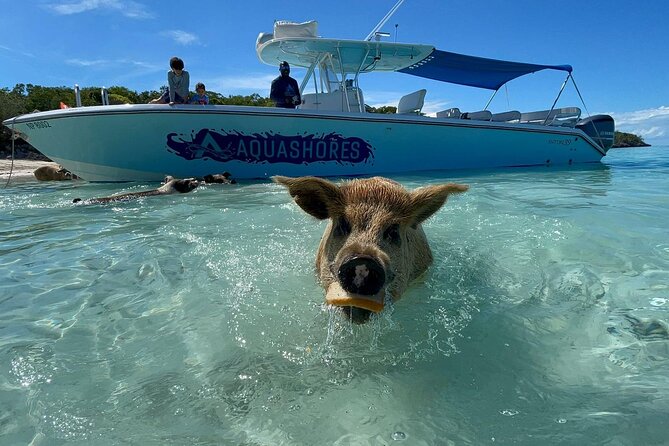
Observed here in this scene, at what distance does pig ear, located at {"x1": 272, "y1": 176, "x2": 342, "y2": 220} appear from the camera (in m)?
3.09

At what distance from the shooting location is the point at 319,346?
2.93m

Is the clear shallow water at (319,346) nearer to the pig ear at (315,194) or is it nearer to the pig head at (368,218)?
the pig head at (368,218)

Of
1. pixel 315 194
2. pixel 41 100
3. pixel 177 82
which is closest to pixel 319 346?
pixel 315 194

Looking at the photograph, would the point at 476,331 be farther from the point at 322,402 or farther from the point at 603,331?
the point at 322,402

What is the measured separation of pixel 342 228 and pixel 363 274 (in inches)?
34.3

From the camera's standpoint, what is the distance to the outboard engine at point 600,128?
18.9 meters

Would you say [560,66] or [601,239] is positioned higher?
[560,66]

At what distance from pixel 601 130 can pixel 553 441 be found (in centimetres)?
2091

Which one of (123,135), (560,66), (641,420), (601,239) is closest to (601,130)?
(560,66)

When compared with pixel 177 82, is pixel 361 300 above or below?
below

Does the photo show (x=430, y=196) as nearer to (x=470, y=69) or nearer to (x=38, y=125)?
(x=38, y=125)

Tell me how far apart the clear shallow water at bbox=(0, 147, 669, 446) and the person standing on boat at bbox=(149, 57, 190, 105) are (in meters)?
6.89

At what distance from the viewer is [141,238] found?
5.82 m

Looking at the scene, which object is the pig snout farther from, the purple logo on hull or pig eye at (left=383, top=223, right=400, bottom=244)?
the purple logo on hull
